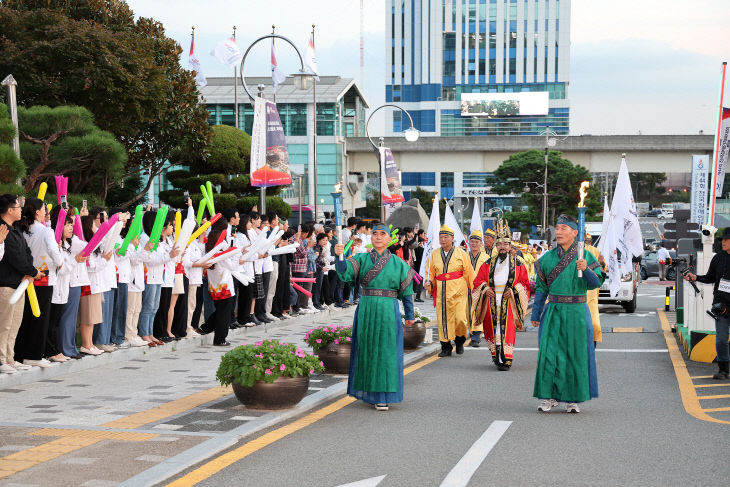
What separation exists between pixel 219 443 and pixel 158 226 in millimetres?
5884

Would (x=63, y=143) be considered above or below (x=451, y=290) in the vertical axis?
above

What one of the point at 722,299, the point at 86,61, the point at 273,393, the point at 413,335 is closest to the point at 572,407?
the point at 273,393

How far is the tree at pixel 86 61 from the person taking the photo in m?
22.3

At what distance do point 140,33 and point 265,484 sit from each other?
22.0 metres

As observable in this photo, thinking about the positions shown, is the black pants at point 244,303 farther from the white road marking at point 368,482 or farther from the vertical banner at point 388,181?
the vertical banner at point 388,181

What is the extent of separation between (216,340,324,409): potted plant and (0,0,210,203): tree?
46.7 feet

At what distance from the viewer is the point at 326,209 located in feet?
225

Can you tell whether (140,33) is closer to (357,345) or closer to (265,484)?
(357,345)

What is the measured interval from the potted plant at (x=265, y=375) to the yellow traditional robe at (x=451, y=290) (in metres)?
5.13

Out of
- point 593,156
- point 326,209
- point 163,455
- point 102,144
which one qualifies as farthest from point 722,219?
point 163,455

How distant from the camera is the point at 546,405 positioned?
9109 mm

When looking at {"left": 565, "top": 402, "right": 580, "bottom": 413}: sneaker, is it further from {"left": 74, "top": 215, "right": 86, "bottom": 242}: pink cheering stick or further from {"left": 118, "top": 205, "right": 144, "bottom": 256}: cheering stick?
{"left": 74, "top": 215, "right": 86, "bottom": 242}: pink cheering stick

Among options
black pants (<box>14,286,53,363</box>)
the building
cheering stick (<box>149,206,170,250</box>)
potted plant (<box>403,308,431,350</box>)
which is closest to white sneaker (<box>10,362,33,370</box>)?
black pants (<box>14,286,53,363</box>)

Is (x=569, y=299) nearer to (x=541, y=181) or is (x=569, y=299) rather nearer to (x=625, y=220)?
(x=625, y=220)
